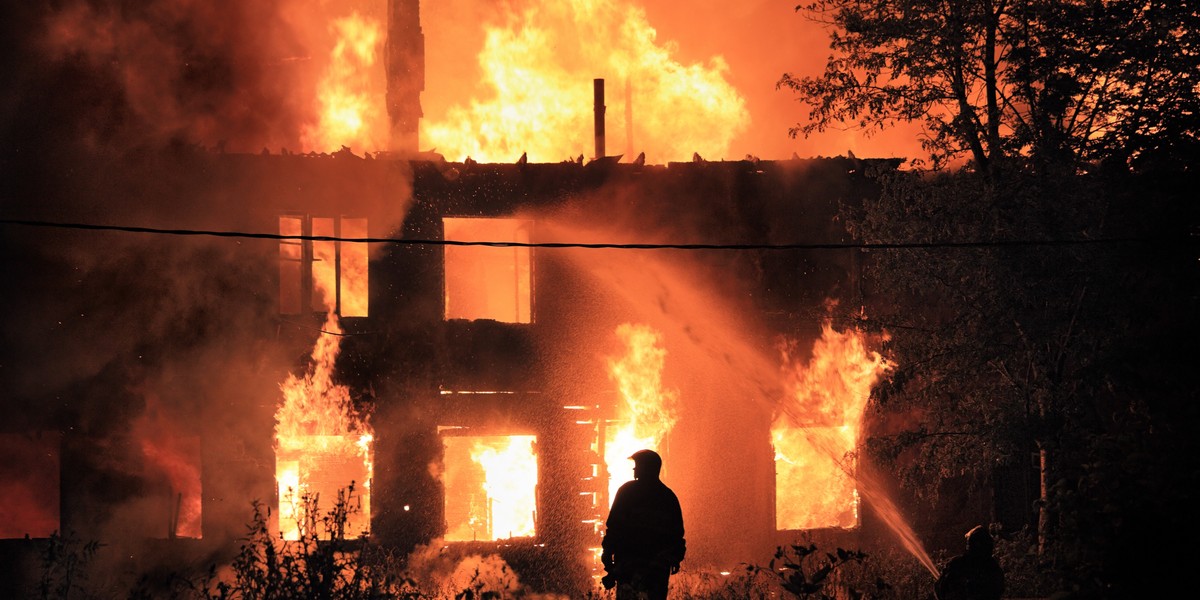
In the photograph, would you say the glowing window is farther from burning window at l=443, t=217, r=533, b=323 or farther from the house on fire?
burning window at l=443, t=217, r=533, b=323

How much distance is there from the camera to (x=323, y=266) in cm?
2184

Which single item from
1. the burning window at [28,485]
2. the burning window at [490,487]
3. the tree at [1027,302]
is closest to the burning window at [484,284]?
the burning window at [490,487]

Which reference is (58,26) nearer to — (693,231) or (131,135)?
(131,135)

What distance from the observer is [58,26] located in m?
20.9

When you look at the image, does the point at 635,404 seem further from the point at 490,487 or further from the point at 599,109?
the point at 599,109

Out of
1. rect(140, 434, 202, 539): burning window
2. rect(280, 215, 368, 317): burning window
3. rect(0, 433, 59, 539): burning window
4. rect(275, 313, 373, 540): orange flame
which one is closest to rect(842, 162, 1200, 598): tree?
rect(275, 313, 373, 540): orange flame

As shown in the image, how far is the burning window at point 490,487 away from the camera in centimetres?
1952

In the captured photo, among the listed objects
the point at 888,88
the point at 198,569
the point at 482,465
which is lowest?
the point at 198,569

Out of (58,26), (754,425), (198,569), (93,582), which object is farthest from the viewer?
(58,26)

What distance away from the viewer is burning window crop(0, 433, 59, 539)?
19.1 metres

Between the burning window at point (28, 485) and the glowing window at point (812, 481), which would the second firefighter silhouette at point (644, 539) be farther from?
the burning window at point (28, 485)

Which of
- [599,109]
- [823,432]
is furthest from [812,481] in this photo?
[599,109]

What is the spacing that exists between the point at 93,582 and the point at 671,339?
10113 millimetres

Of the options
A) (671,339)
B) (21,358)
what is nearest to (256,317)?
(21,358)
